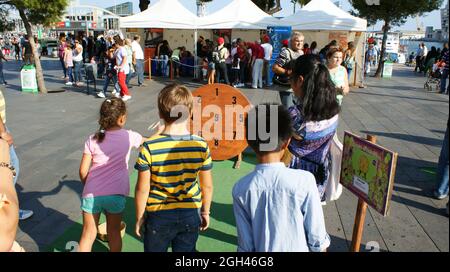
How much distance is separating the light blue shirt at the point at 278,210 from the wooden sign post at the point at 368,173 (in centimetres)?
74

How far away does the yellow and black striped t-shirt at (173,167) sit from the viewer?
2.40 m

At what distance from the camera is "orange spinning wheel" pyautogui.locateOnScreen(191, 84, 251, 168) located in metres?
5.47

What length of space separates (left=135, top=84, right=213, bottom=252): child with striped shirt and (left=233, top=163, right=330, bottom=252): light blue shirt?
0.65 meters

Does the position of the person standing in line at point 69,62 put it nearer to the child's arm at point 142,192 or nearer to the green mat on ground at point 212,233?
the green mat on ground at point 212,233

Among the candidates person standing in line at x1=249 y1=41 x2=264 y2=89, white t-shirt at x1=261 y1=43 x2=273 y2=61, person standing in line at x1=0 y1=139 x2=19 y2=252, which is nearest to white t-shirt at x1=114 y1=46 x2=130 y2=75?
person standing in line at x1=249 y1=41 x2=264 y2=89

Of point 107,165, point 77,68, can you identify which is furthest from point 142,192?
point 77,68

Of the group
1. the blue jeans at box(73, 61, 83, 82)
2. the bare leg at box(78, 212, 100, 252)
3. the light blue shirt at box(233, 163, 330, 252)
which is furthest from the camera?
the blue jeans at box(73, 61, 83, 82)

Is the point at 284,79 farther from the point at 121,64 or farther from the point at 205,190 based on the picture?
the point at 121,64

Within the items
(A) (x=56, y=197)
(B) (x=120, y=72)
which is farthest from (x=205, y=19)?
(A) (x=56, y=197)

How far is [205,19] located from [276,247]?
14501 millimetres

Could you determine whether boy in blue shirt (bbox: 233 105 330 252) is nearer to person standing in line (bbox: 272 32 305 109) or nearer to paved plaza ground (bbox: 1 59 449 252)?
paved plaza ground (bbox: 1 59 449 252)

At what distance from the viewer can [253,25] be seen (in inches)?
596

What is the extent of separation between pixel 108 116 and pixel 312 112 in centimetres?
151

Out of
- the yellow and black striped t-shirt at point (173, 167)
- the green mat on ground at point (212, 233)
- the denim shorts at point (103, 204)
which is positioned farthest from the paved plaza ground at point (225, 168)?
the yellow and black striped t-shirt at point (173, 167)
